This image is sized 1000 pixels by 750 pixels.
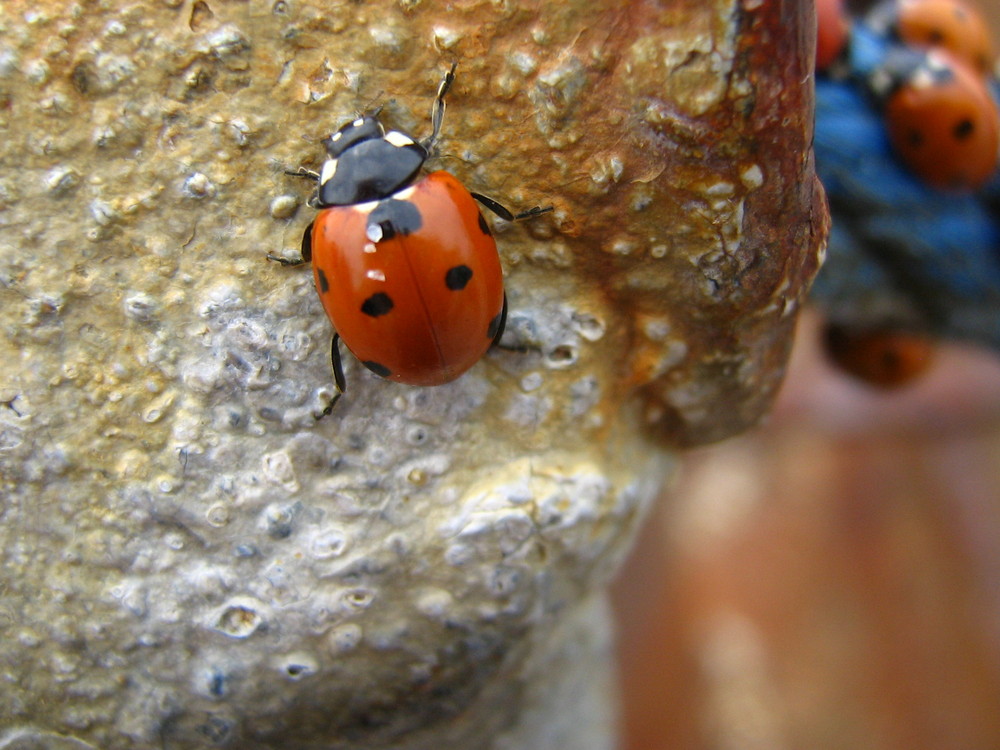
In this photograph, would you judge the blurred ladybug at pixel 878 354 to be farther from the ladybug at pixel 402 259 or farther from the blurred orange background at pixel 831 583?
the ladybug at pixel 402 259

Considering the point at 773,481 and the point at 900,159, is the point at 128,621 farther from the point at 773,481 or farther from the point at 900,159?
the point at 773,481

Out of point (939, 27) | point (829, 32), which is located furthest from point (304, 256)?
point (939, 27)

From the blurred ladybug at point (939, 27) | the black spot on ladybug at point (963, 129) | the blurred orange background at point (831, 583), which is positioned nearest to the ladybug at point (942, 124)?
the black spot on ladybug at point (963, 129)

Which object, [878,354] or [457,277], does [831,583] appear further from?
[457,277]

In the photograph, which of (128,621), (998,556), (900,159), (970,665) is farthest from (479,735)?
(998,556)

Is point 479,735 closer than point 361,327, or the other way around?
point 361,327
